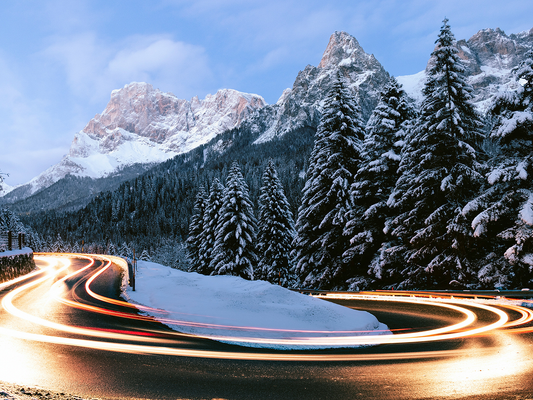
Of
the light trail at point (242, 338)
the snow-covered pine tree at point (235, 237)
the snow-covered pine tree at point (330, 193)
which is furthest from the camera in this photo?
the snow-covered pine tree at point (235, 237)

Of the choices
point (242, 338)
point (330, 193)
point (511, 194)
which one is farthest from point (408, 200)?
point (242, 338)

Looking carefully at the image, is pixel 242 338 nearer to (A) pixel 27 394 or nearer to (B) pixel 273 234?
(A) pixel 27 394

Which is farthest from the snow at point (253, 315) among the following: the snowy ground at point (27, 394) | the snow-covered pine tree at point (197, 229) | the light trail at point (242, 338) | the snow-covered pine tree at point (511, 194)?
the snow-covered pine tree at point (197, 229)

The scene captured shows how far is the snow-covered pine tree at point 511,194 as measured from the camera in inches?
613

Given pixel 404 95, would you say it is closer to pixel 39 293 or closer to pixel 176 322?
pixel 176 322

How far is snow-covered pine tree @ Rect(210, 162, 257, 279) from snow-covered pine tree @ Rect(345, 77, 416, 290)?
12.8 metres

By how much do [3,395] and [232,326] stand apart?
17.6 ft

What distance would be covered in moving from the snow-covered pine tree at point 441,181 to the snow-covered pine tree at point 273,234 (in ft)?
49.4

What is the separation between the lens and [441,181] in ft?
63.6

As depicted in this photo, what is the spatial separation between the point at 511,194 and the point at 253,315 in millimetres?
14036

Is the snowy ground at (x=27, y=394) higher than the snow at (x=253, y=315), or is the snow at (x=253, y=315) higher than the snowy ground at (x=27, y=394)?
the snowy ground at (x=27, y=394)

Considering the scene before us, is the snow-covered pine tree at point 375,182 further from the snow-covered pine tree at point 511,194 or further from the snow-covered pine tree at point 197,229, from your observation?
the snow-covered pine tree at point 197,229

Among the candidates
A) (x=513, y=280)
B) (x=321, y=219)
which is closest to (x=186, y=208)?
(x=321, y=219)

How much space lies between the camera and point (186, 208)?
156625mm
